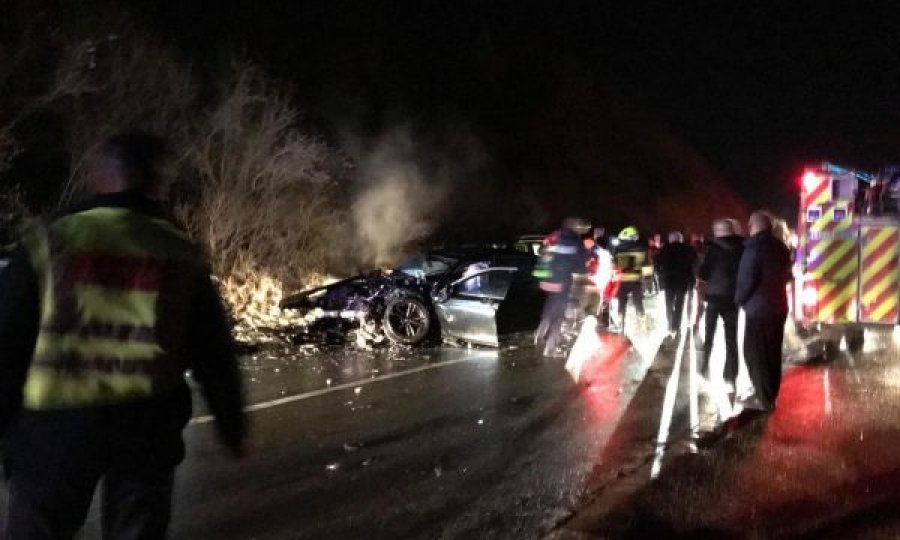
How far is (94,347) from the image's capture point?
2.57 metres

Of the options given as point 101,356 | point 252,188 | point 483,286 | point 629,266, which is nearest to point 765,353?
point 483,286

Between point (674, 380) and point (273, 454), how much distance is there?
4553 millimetres

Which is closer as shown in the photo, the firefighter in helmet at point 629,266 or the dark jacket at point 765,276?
the dark jacket at point 765,276

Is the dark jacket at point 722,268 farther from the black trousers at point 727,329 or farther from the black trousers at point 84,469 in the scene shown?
the black trousers at point 84,469

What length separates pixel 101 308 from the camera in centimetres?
256

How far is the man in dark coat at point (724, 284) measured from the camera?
848cm

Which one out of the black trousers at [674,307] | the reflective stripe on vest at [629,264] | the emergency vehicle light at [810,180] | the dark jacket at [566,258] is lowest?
Answer: the black trousers at [674,307]

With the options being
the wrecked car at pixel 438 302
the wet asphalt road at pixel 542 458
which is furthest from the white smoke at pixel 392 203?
the wet asphalt road at pixel 542 458

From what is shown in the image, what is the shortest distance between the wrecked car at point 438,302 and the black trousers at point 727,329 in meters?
3.25

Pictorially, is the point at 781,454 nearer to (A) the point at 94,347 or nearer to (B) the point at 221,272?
(A) the point at 94,347

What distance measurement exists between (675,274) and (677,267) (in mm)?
123

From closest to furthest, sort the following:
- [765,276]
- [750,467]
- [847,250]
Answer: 1. [750,467]
2. [765,276]
3. [847,250]

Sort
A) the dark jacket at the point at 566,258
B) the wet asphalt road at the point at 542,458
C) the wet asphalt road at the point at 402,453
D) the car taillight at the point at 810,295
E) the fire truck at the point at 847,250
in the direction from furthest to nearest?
the dark jacket at the point at 566,258
the car taillight at the point at 810,295
the fire truck at the point at 847,250
the wet asphalt road at the point at 402,453
the wet asphalt road at the point at 542,458

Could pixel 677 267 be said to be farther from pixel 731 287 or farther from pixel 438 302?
pixel 731 287
